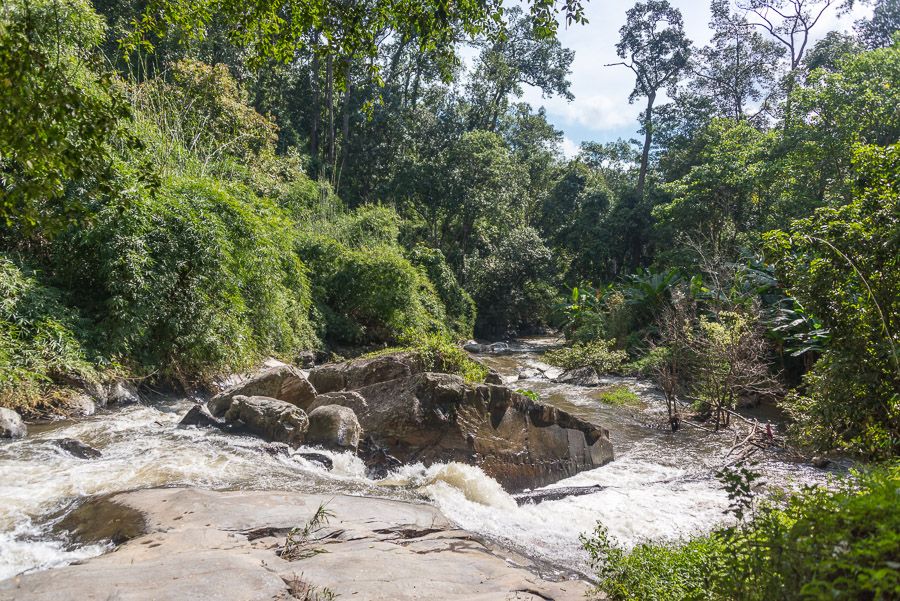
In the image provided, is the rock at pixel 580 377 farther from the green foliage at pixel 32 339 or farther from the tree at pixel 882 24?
the tree at pixel 882 24

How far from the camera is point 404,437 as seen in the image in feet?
22.4

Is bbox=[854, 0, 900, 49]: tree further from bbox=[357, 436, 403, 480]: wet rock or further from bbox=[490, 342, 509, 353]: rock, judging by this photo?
bbox=[357, 436, 403, 480]: wet rock

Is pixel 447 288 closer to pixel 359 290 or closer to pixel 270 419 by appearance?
pixel 359 290

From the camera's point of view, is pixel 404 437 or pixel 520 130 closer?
pixel 404 437

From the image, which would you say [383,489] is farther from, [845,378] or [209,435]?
[845,378]

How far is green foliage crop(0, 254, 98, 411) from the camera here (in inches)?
250

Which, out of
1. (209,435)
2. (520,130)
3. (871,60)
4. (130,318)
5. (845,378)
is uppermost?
(520,130)

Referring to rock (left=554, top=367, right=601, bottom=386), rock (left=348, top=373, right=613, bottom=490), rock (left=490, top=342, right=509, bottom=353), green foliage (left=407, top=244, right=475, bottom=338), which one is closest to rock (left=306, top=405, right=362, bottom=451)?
rock (left=348, top=373, right=613, bottom=490)

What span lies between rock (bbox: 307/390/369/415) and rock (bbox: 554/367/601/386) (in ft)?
30.4

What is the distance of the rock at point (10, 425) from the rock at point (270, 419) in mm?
2240

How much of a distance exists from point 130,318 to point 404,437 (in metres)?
4.53

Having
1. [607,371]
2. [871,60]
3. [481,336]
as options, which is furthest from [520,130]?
[607,371]

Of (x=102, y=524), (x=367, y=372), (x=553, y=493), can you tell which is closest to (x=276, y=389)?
(x=367, y=372)

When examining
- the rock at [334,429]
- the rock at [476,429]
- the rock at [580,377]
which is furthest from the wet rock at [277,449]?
the rock at [580,377]
